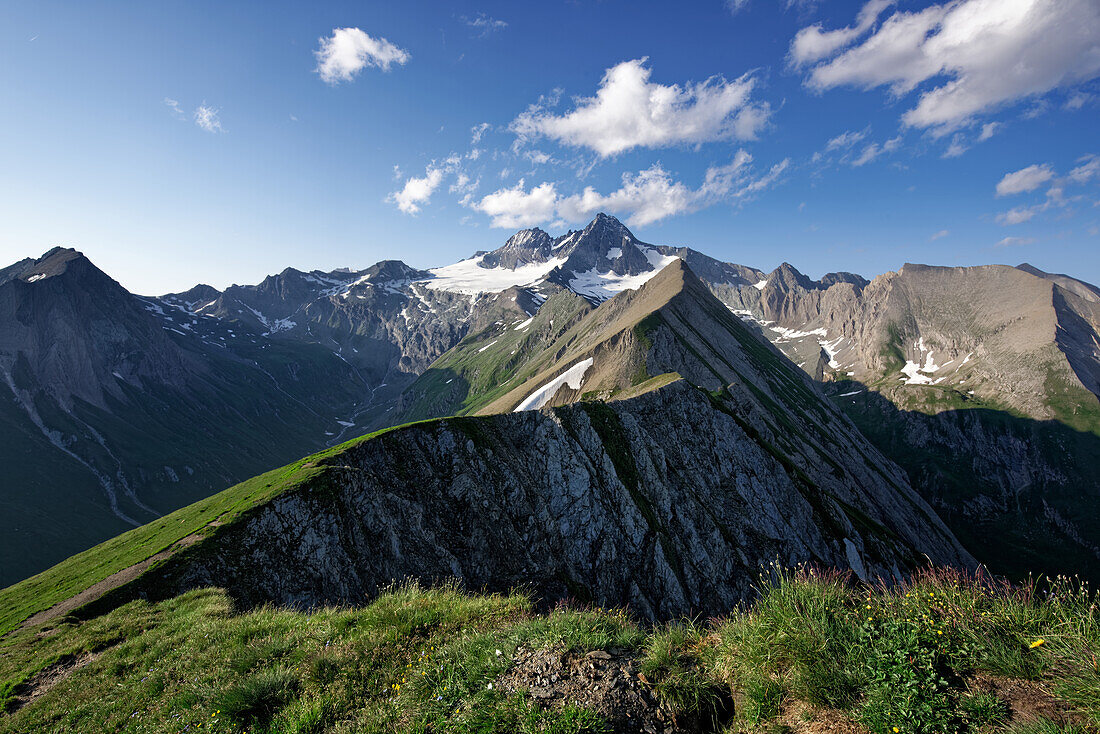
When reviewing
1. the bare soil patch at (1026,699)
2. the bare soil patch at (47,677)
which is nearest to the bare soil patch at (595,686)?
the bare soil patch at (1026,699)

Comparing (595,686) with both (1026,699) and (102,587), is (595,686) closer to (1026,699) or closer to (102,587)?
(1026,699)

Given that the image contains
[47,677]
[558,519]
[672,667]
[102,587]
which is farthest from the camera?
[558,519]

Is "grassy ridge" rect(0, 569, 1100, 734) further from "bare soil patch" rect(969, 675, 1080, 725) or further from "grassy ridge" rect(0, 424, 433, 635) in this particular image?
"grassy ridge" rect(0, 424, 433, 635)

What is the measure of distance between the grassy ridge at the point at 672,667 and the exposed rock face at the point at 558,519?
14.5 metres

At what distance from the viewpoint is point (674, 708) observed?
25.2 feet

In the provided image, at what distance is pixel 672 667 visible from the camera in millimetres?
8266

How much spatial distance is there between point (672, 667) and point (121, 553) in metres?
45.5

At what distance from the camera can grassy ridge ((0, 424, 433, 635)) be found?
28388mm

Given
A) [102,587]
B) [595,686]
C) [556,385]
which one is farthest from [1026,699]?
[556,385]

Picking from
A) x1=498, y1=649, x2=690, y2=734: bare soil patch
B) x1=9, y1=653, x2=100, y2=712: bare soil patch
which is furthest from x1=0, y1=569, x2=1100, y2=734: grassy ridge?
x1=9, y1=653, x2=100, y2=712: bare soil patch

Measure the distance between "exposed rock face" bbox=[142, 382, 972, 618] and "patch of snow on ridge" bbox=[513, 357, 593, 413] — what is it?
179ft

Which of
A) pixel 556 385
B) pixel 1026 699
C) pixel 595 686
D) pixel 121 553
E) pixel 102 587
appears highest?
pixel 556 385

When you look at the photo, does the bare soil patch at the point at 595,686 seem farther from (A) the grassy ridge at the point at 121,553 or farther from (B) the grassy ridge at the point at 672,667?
(A) the grassy ridge at the point at 121,553

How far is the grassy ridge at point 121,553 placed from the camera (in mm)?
28388
